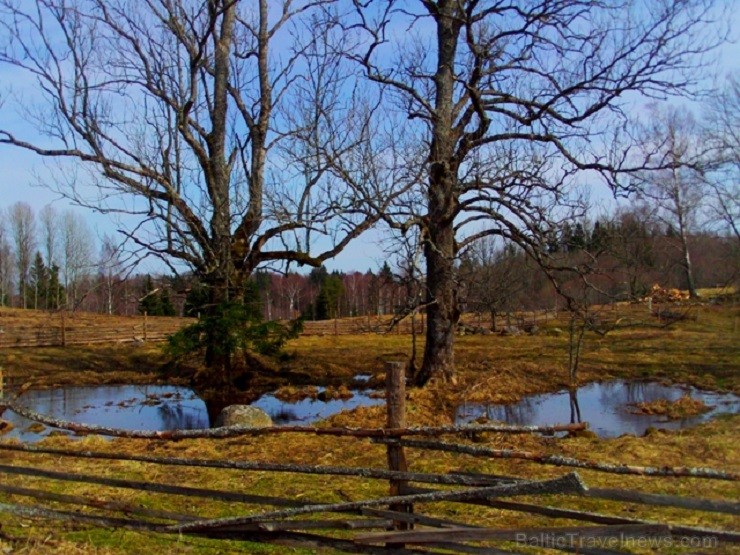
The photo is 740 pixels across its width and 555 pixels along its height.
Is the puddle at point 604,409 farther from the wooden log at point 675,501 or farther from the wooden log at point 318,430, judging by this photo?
the wooden log at point 675,501

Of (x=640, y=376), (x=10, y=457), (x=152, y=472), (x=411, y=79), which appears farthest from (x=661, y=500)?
(x=640, y=376)

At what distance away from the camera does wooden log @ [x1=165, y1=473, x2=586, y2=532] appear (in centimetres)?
354

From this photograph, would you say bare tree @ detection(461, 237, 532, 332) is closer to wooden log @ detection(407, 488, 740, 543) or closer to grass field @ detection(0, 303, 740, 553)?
grass field @ detection(0, 303, 740, 553)

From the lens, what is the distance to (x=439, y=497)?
4.02m

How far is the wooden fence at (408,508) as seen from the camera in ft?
11.7

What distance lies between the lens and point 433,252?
11.9 meters

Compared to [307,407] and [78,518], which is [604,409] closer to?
[307,407]

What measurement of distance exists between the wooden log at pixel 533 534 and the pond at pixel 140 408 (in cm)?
657

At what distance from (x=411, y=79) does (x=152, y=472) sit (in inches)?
315

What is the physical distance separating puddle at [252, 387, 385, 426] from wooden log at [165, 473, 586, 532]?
20.2 ft

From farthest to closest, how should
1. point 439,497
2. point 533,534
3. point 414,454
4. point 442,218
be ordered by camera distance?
point 442,218, point 414,454, point 439,497, point 533,534

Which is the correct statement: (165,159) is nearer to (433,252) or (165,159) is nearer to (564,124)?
(433,252)

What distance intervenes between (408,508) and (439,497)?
1.32 feet

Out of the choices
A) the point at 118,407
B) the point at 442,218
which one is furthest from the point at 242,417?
the point at 442,218
